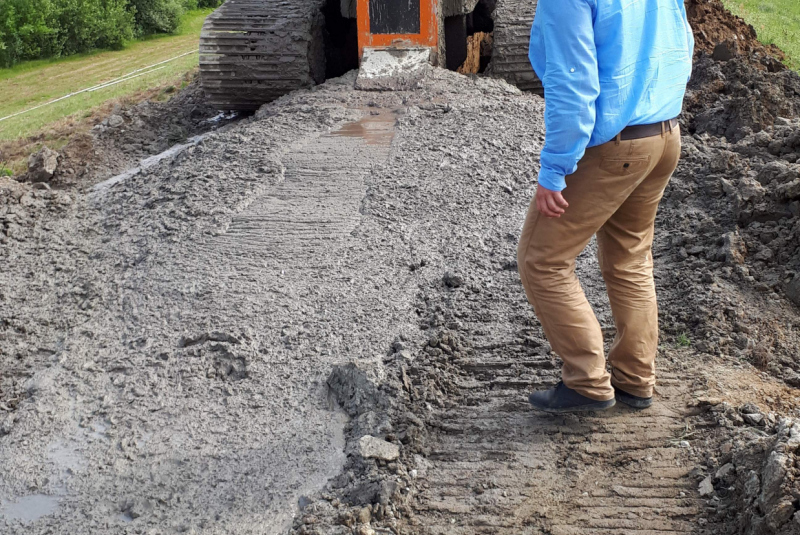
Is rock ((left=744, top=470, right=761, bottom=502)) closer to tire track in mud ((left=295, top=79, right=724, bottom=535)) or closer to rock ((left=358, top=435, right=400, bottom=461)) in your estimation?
tire track in mud ((left=295, top=79, right=724, bottom=535))

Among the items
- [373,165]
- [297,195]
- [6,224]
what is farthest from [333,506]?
[6,224]

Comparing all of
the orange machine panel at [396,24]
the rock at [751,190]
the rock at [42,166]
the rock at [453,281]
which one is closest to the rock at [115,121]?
Result: the rock at [42,166]

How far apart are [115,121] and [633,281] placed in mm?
6361

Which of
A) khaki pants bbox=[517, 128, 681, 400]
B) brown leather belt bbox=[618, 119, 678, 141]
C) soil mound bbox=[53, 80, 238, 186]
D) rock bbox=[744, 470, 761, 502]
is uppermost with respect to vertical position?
brown leather belt bbox=[618, 119, 678, 141]

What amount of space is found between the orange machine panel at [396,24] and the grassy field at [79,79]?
3601 mm

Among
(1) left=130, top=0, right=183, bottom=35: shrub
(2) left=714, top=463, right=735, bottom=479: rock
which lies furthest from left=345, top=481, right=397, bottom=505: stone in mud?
(1) left=130, top=0, right=183, bottom=35: shrub

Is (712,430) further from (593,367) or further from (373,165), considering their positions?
(373,165)

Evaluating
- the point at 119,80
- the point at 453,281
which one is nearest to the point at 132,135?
the point at 119,80

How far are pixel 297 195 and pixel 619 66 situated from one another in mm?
2970

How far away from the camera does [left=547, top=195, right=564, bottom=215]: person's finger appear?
2777 millimetres

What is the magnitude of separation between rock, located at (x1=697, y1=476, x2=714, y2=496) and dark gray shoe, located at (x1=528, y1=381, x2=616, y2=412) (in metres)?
0.47

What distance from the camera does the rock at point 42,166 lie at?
265 inches

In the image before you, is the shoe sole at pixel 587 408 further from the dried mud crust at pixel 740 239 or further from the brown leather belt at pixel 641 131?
the brown leather belt at pixel 641 131

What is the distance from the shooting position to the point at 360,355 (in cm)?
381
